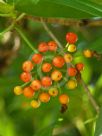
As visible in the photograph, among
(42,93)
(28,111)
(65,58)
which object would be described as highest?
(65,58)

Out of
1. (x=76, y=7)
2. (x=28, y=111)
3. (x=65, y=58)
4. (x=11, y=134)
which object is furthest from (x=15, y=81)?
(x=76, y=7)

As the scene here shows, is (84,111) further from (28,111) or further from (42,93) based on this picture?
(42,93)

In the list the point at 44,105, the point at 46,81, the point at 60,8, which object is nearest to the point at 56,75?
the point at 46,81

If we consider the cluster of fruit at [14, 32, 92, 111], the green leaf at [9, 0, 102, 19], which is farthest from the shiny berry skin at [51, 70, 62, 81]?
the green leaf at [9, 0, 102, 19]

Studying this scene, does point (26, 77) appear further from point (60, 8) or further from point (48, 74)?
point (60, 8)

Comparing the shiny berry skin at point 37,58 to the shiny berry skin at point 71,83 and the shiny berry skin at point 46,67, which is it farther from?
the shiny berry skin at point 71,83

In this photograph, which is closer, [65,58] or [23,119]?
[65,58]

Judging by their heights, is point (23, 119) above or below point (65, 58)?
below

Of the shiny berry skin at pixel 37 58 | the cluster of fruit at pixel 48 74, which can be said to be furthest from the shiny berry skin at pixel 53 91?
the shiny berry skin at pixel 37 58

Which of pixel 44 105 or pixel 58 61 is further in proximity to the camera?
pixel 44 105
